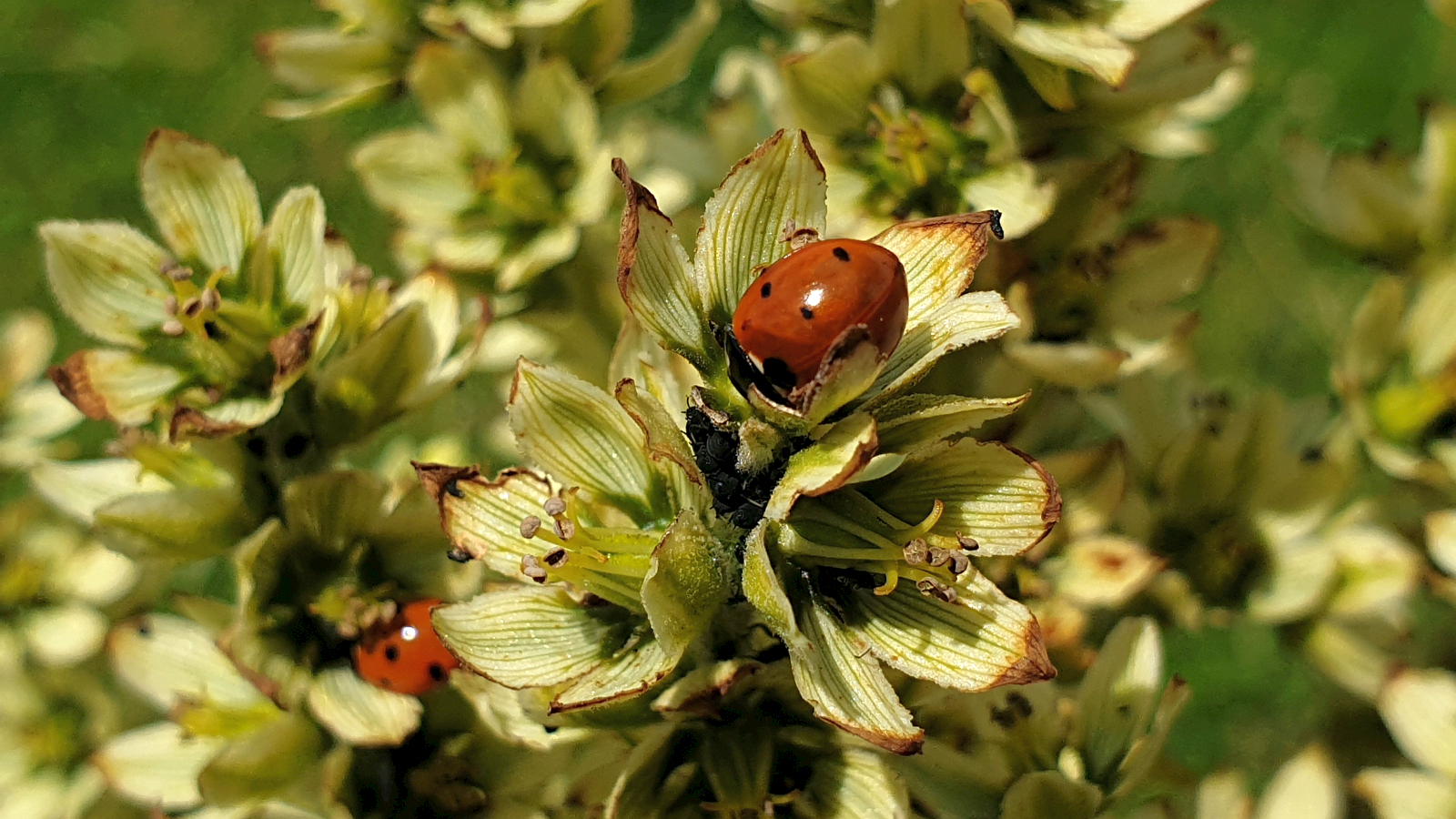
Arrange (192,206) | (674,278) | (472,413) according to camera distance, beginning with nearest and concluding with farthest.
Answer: (674,278)
(192,206)
(472,413)

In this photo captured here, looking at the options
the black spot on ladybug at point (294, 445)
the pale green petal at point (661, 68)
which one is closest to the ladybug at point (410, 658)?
the black spot on ladybug at point (294, 445)

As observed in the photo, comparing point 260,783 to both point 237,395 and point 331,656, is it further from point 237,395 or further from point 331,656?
point 237,395

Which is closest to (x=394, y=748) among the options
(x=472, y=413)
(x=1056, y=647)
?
(x=1056, y=647)

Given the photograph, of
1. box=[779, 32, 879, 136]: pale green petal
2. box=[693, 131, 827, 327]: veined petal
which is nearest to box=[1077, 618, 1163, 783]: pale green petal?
box=[693, 131, 827, 327]: veined petal

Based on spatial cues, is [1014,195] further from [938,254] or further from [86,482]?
[86,482]

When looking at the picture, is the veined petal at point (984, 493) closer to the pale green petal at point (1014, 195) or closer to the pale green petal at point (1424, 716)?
the pale green petal at point (1014, 195)

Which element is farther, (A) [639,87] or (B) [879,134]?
(A) [639,87]

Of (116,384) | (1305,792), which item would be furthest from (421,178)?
(1305,792)

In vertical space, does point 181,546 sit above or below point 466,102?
below

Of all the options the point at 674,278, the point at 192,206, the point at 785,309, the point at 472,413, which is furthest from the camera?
the point at 472,413
